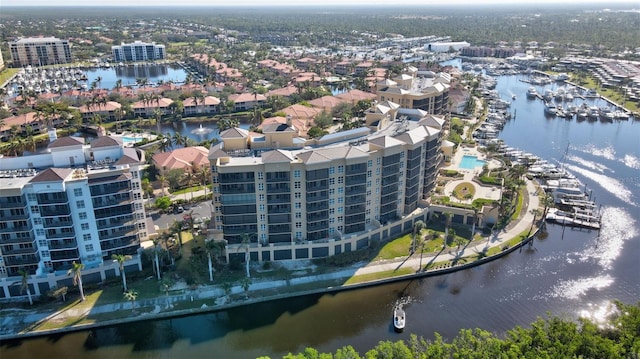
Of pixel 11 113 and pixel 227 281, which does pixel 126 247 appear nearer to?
pixel 227 281

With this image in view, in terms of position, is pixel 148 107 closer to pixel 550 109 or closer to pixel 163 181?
pixel 163 181

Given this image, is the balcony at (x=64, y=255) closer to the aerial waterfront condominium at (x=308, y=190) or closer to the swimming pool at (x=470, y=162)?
the aerial waterfront condominium at (x=308, y=190)

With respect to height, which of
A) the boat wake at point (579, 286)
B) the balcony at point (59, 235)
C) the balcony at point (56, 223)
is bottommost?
the boat wake at point (579, 286)

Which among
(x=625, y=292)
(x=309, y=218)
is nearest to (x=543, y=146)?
(x=625, y=292)

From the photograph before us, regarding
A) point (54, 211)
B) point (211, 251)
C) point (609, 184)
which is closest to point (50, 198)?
point (54, 211)

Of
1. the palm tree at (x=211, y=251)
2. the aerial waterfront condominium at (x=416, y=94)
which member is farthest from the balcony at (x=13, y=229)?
the aerial waterfront condominium at (x=416, y=94)

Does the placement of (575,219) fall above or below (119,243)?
below
